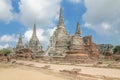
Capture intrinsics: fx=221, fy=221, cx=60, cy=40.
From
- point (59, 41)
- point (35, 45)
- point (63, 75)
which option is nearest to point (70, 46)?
point (59, 41)

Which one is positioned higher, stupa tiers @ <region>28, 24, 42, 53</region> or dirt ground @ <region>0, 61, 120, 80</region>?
stupa tiers @ <region>28, 24, 42, 53</region>

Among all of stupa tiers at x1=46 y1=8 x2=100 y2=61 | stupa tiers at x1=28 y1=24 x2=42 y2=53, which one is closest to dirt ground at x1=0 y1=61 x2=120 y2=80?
stupa tiers at x1=46 y1=8 x2=100 y2=61

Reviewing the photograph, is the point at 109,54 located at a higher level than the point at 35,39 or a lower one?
lower

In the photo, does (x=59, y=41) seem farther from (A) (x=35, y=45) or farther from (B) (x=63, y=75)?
(B) (x=63, y=75)

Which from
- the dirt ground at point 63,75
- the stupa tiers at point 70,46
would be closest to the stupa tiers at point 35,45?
the stupa tiers at point 70,46

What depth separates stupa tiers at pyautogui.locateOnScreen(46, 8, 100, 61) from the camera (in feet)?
119

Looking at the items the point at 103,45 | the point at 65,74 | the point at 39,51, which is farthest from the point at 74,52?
the point at 103,45

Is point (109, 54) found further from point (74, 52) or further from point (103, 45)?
point (103, 45)

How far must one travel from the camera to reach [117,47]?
78688 mm

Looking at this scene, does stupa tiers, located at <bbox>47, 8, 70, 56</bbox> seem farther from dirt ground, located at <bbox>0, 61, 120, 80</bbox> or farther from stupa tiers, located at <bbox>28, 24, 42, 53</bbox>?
dirt ground, located at <bbox>0, 61, 120, 80</bbox>

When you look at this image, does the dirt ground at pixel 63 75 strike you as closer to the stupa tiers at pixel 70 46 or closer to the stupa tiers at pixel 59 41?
the stupa tiers at pixel 70 46

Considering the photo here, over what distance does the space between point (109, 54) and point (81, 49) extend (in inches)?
580

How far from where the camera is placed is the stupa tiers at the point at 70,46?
119 ft

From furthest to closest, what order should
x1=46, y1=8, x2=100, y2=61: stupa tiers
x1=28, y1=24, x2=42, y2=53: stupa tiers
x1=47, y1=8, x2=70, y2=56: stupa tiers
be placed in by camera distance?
x1=28, y1=24, x2=42, y2=53: stupa tiers
x1=47, y1=8, x2=70, y2=56: stupa tiers
x1=46, y1=8, x2=100, y2=61: stupa tiers
